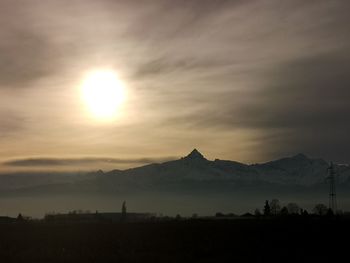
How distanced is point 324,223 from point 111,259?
143ft

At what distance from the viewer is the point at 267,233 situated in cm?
8525

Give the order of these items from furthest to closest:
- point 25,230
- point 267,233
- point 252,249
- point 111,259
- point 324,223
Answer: point 25,230 < point 324,223 < point 267,233 < point 252,249 < point 111,259

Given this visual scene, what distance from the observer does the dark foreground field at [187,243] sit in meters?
62.7

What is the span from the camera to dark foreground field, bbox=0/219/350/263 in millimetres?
62656

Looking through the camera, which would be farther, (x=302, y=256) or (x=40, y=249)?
(x=40, y=249)

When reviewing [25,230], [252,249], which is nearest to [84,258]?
[252,249]

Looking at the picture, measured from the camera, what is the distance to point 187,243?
75.8m

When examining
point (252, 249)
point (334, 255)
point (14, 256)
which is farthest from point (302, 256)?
point (14, 256)

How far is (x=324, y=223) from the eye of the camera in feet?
310

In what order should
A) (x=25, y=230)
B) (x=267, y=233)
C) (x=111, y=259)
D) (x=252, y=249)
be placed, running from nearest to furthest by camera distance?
(x=111, y=259) < (x=252, y=249) < (x=267, y=233) < (x=25, y=230)

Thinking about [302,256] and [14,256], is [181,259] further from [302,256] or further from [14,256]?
Result: [14,256]

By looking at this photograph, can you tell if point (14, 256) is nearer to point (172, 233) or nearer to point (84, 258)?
point (84, 258)

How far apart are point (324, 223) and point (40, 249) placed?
43554 mm

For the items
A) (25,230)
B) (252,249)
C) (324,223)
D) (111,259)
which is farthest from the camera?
(25,230)
